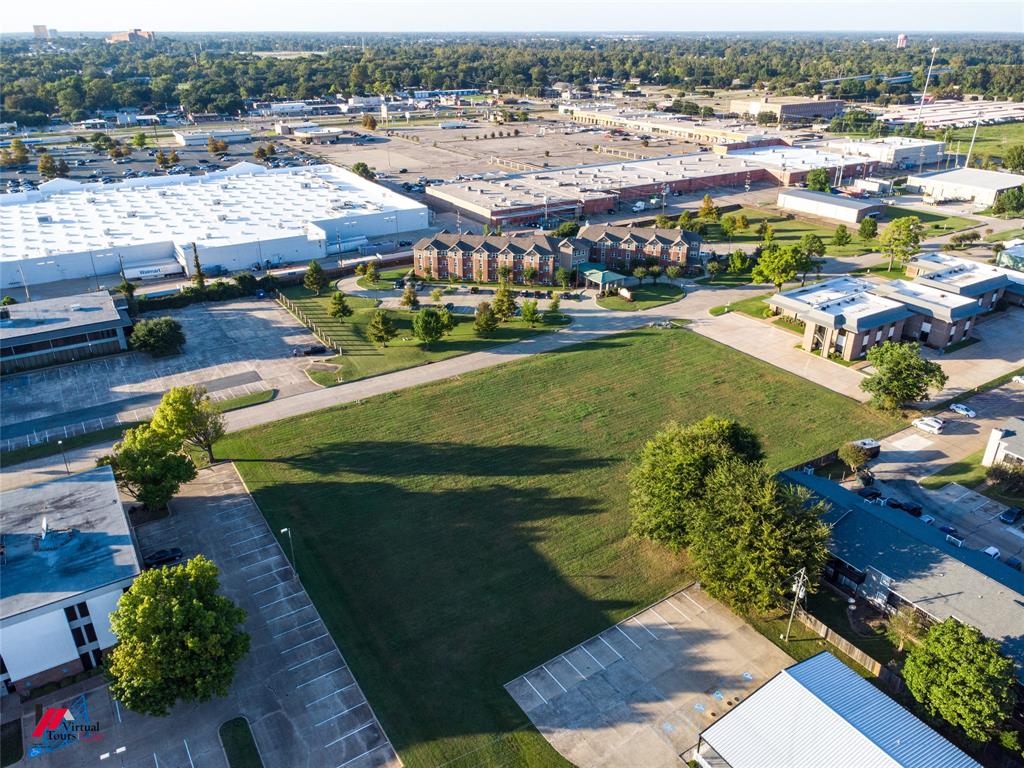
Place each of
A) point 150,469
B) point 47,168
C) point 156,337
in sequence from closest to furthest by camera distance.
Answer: point 150,469, point 156,337, point 47,168

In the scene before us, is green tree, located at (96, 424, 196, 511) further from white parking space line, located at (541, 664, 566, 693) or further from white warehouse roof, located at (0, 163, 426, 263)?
white warehouse roof, located at (0, 163, 426, 263)

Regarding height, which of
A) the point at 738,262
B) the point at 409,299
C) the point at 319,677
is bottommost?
the point at 319,677

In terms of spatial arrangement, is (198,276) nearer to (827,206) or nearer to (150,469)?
(150,469)

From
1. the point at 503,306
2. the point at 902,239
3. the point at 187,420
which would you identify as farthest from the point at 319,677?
the point at 902,239

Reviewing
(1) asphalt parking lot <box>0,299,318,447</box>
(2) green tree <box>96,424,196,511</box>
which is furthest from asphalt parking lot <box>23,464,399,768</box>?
(1) asphalt parking lot <box>0,299,318,447</box>

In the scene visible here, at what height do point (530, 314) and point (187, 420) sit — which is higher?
point (187, 420)

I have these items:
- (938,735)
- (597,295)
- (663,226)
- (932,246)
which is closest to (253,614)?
(938,735)
